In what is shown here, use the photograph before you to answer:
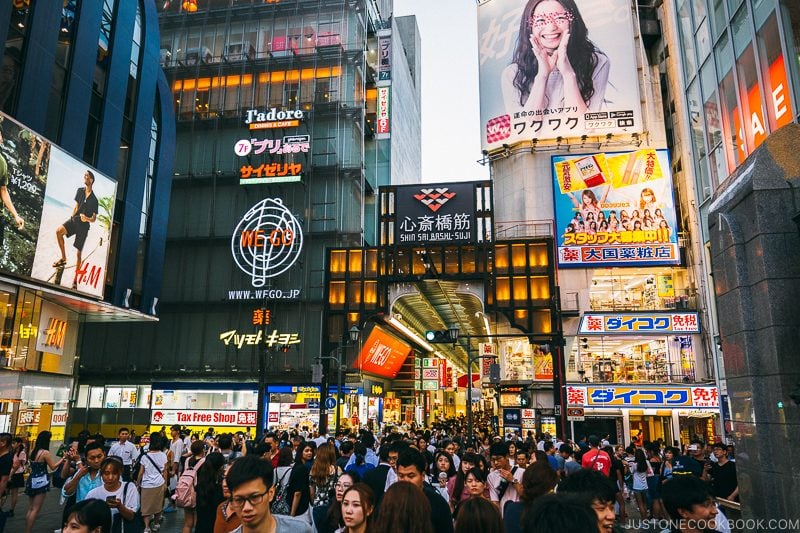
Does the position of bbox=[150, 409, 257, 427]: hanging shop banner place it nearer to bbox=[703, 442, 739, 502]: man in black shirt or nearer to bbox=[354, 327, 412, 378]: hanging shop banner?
bbox=[354, 327, 412, 378]: hanging shop banner

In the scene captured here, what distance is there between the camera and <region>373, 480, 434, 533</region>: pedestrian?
150 inches

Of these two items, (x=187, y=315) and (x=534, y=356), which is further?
(x=187, y=315)

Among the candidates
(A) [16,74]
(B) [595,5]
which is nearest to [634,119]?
(B) [595,5]

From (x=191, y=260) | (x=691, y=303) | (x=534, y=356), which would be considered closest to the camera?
(x=691, y=303)

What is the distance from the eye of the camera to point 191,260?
43.3m

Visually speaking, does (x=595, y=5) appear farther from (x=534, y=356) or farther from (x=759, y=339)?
(x=759, y=339)

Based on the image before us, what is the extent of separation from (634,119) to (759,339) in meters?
33.2

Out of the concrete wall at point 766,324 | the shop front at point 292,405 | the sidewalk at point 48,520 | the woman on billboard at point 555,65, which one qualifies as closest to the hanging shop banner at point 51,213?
the sidewalk at point 48,520

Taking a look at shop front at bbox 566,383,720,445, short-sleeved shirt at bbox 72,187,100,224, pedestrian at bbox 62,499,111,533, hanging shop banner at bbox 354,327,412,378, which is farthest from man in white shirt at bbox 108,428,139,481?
hanging shop banner at bbox 354,327,412,378

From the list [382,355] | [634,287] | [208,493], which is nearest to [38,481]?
[208,493]

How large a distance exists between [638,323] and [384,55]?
115 ft

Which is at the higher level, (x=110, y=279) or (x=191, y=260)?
(x=191, y=260)

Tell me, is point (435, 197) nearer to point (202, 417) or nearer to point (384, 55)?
point (202, 417)

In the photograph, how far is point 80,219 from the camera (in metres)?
23.0
